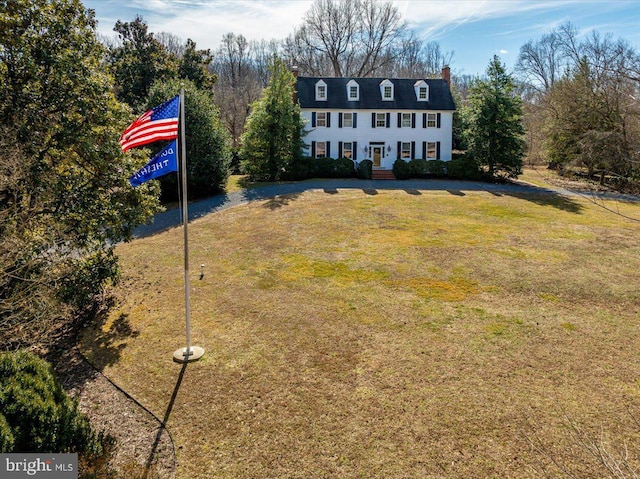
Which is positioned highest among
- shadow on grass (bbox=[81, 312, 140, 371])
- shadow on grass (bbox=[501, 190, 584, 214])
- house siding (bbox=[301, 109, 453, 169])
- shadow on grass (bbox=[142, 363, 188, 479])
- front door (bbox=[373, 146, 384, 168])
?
house siding (bbox=[301, 109, 453, 169])

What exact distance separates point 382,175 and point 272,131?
9403 mm

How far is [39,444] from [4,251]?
4.59 metres

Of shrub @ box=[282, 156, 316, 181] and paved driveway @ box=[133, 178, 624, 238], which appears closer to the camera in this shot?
paved driveway @ box=[133, 178, 624, 238]

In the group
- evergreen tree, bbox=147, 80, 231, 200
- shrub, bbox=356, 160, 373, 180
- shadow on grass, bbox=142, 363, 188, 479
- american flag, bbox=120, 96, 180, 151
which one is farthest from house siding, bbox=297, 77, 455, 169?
shadow on grass, bbox=142, 363, 188, 479

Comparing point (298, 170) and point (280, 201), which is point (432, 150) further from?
point (280, 201)

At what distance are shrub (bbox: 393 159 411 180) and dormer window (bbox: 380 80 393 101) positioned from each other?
6469mm

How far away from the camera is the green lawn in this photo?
6.33m

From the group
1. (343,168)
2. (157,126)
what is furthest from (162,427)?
(343,168)

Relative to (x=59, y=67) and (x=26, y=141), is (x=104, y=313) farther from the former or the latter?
(x=59, y=67)

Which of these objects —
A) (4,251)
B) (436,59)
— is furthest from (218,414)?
(436,59)

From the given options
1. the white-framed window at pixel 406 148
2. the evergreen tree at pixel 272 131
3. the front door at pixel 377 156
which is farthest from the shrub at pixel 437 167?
the evergreen tree at pixel 272 131

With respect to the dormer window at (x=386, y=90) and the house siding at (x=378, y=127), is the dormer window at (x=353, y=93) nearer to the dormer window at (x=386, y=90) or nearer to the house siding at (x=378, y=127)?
the house siding at (x=378, y=127)

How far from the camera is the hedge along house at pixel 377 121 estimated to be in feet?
113

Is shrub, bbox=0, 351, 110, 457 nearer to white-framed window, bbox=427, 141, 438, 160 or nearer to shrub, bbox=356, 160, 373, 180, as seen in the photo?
shrub, bbox=356, 160, 373, 180
